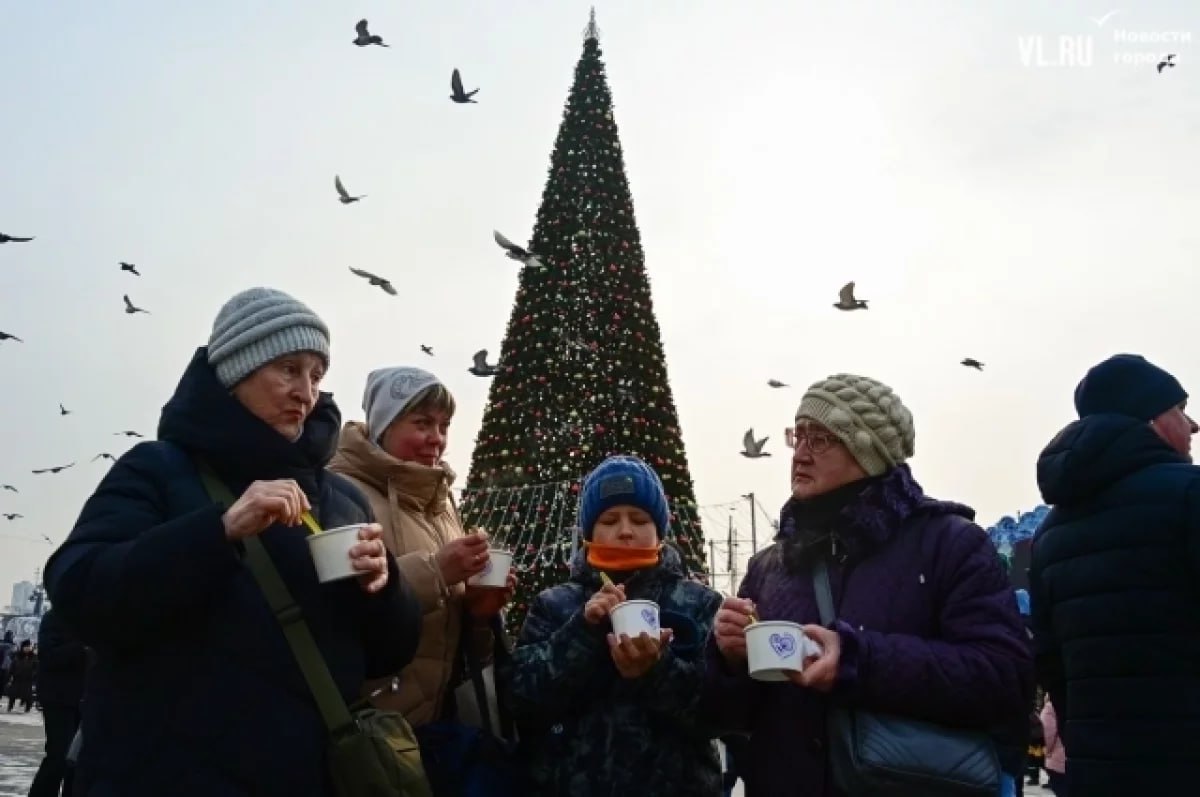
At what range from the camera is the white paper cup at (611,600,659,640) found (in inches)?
105

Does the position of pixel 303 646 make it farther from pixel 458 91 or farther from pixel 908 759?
pixel 458 91

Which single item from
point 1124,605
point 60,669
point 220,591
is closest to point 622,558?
point 220,591

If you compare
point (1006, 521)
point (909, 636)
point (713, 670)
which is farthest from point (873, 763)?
Result: point (1006, 521)

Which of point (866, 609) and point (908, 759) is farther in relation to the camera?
point (866, 609)

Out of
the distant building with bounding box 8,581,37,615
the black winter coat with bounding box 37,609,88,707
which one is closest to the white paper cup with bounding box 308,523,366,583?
the black winter coat with bounding box 37,609,88,707

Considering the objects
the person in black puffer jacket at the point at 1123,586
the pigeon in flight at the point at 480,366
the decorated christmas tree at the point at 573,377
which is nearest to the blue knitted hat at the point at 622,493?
the person in black puffer jacket at the point at 1123,586

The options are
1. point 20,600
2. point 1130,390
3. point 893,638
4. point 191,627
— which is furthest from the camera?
point 20,600

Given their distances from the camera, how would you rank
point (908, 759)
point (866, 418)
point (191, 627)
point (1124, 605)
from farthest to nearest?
point (1124, 605) → point (866, 418) → point (908, 759) → point (191, 627)

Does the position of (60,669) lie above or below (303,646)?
below

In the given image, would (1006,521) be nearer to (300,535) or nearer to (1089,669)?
(1089,669)

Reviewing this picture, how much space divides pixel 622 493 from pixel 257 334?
3.79 ft

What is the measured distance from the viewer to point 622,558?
3086mm

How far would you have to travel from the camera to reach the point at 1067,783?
9.82ft

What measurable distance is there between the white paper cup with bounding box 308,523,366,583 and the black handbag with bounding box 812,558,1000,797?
3.93 ft
